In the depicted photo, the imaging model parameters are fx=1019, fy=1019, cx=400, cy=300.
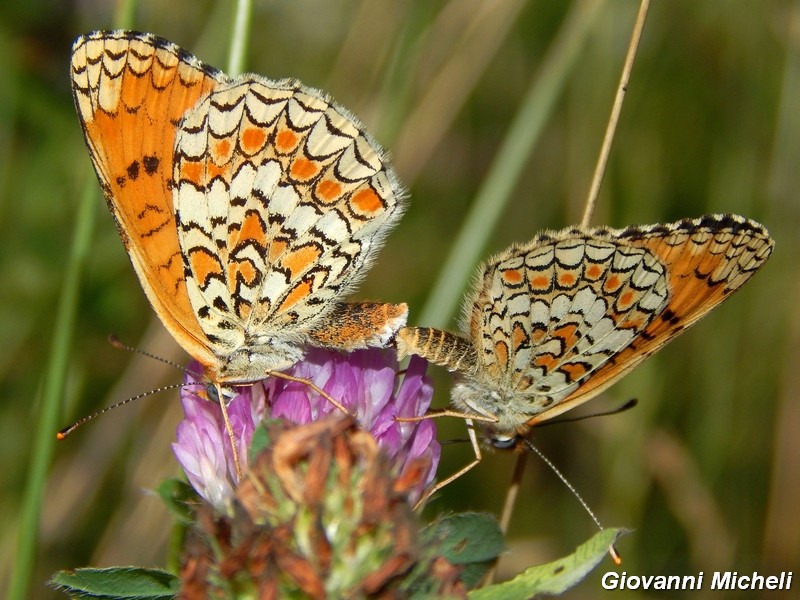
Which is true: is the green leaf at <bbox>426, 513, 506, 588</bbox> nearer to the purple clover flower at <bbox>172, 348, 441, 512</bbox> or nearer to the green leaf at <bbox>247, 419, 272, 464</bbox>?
the purple clover flower at <bbox>172, 348, 441, 512</bbox>

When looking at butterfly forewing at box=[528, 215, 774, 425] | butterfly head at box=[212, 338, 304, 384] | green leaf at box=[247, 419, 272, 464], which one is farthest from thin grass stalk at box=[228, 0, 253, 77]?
green leaf at box=[247, 419, 272, 464]

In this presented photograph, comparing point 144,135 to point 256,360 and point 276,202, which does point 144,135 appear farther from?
point 256,360

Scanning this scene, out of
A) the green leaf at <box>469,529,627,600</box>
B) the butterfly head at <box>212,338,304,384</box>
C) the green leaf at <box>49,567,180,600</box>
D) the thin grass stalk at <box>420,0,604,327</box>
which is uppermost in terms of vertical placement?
the thin grass stalk at <box>420,0,604,327</box>

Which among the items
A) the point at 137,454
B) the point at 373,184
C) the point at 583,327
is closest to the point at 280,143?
the point at 373,184

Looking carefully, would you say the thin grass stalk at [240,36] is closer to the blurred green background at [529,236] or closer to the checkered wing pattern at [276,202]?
the checkered wing pattern at [276,202]

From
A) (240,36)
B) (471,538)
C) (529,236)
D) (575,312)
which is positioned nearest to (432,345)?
(575,312)

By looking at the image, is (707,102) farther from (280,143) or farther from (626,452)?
(280,143)

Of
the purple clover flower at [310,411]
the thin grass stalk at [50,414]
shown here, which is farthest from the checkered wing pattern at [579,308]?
the thin grass stalk at [50,414]

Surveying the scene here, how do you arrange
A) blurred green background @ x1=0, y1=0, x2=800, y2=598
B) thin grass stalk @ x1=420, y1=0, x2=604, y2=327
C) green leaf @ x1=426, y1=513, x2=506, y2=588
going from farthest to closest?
blurred green background @ x1=0, y1=0, x2=800, y2=598
thin grass stalk @ x1=420, y1=0, x2=604, y2=327
green leaf @ x1=426, y1=513, x2=506, y2=588

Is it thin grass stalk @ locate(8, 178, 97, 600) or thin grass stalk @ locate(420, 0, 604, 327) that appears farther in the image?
thin grass stalk @ locate(420, 0, 604, 327)
